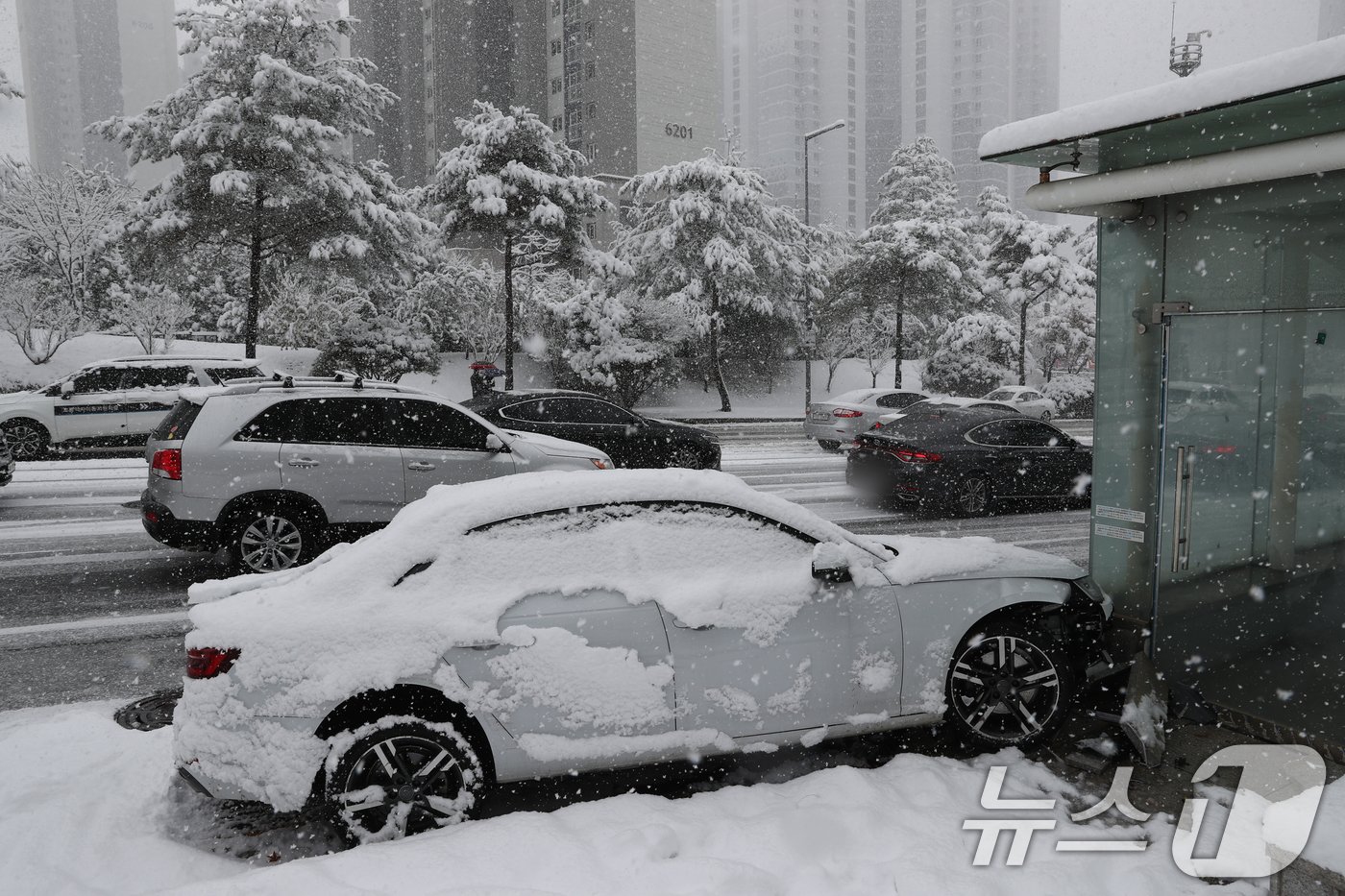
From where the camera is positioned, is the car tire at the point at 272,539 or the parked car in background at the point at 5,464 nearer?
the car tire at the point at 272,539

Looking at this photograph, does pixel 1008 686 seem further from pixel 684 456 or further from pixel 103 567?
pixel 684 456

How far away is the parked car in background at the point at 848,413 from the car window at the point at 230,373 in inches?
465

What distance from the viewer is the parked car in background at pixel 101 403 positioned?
16.4m

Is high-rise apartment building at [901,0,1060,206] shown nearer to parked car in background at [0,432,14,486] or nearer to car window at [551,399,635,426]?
car window at [551,399,635,426]

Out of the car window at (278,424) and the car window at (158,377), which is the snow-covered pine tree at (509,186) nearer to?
the car window at (158,377)

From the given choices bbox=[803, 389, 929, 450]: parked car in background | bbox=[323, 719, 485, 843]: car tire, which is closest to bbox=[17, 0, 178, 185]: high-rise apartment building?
bbox=[803, 389, 929, 450]: parked car in background

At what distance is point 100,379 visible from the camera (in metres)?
17.0

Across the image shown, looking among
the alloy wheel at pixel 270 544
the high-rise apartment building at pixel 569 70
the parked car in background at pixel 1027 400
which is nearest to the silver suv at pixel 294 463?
the alloy wheel at pixel 270 544

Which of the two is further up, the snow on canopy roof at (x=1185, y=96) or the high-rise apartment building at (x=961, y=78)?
the high-rise apartment building at (x=961, y=78)

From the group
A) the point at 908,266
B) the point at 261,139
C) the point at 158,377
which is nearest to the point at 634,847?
the point at 158,377

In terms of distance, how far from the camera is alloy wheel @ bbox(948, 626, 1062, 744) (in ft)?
15.3

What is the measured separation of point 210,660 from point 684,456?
10.6 meters

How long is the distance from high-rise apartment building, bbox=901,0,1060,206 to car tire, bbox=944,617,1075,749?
14515cm

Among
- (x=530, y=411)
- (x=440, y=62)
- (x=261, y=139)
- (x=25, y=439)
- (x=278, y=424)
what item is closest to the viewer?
(x=278, y=424)
